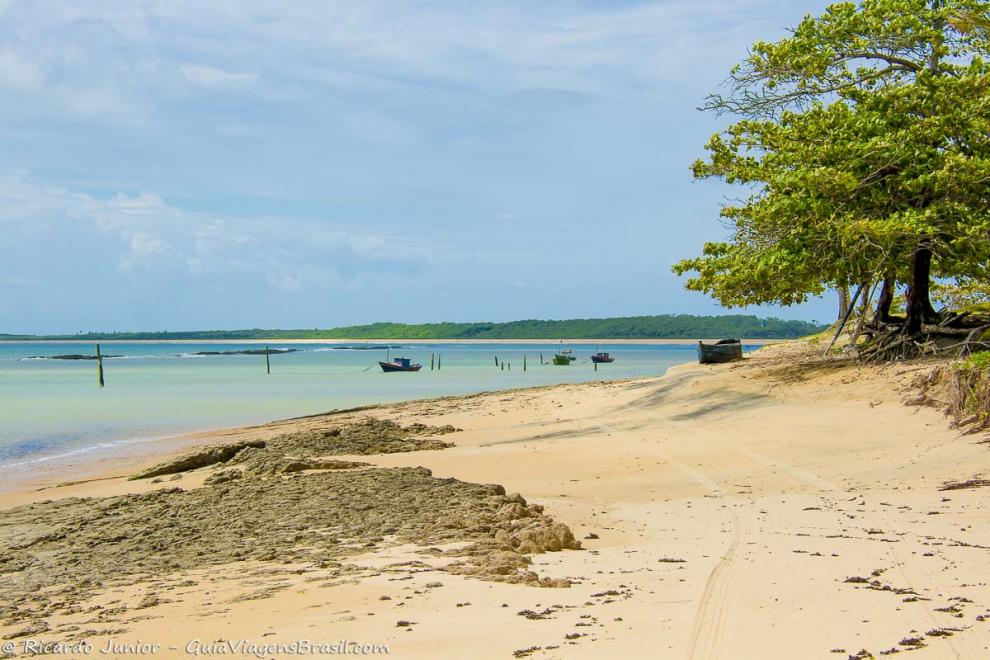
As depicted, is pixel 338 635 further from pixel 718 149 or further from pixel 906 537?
pixel 718 149

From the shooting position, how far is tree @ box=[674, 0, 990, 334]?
16781mm

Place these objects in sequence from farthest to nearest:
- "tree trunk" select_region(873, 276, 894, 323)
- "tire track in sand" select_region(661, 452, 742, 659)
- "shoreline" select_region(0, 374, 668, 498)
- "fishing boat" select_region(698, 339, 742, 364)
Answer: "fishing boat" select_region(698, 339, 742, 364) → "tree trunk" select_region(873, 276, 894, 323) → "shoreline" select_region(0, 374, 668, 498) → "tire track in sand" select_region(661, 452, 742, 659)

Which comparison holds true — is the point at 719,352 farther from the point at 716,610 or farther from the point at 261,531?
the point at 716,610

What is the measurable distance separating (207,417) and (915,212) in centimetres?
2276

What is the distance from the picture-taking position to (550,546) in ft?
24.9

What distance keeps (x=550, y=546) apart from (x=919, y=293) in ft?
48.2

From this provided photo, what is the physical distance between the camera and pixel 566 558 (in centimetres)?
723

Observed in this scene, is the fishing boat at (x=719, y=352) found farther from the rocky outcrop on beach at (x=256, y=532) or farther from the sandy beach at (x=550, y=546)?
the rocky outcrop on beach at (x=256, y=532)

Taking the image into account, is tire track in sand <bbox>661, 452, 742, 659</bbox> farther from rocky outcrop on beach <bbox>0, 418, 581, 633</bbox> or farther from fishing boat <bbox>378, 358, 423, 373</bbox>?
fishing boat <bbox>378, 358, 423, 373</bbox>

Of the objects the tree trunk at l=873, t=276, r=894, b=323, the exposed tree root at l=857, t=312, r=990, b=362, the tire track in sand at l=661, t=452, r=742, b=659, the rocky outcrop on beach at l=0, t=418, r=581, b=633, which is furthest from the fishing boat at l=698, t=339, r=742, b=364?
the tire track in sand at l=661, t=452, r=742, b=659

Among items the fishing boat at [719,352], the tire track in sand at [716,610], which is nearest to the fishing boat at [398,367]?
the fishing boat at [719,352]

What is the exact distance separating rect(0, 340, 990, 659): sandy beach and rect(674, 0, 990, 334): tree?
2741 mm

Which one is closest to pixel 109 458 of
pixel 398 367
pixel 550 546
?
pixel 550 546

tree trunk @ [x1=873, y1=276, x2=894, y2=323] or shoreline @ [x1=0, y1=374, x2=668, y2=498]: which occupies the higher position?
tree trunk @ [x1=873, y1=276, x2=894, y2=323]
